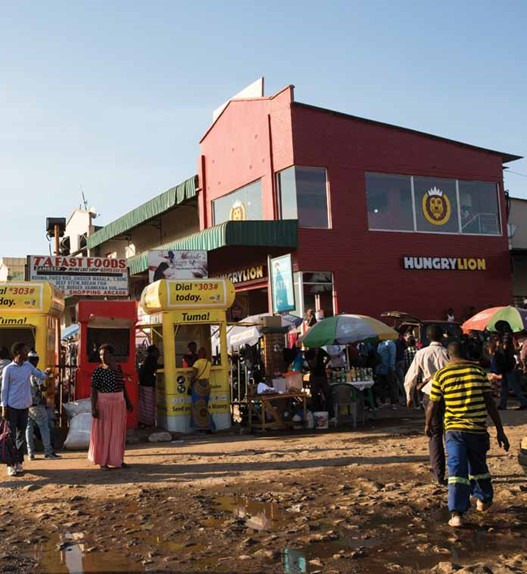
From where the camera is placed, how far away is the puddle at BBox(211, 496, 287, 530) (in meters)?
6.38

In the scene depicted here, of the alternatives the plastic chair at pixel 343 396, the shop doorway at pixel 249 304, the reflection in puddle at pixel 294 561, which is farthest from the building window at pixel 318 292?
the reflection in puddle at pixel 294 561

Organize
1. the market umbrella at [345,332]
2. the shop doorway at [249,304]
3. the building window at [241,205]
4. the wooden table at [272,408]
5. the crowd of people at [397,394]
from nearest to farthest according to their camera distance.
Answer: the crowd of people at [397,394] → the wooden table at [272,408] → the market umbrella at [345,332] → the building window at [241,205] → the shop doorway at [249,304]

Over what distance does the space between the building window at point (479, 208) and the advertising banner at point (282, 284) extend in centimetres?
798

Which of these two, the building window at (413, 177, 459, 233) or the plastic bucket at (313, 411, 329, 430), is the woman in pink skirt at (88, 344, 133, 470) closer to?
the plastic bucket at (313, 411, 329, 430)

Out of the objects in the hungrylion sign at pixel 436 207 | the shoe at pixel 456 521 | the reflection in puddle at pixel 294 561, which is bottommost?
the reflection in puddle at pixel 294 561

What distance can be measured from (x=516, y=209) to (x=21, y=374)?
904 inches

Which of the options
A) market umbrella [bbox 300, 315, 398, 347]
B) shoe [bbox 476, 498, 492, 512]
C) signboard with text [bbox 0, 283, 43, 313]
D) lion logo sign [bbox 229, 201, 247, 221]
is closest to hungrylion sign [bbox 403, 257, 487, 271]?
lion logo sign [bbox 229, 201, 247, 221]

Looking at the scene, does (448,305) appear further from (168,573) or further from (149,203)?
(168,573)

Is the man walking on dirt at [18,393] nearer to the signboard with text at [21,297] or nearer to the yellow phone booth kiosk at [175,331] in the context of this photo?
the signboard with text at [21,297]

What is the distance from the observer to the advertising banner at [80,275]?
2067cm

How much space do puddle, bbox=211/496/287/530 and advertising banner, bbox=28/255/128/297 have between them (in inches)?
571

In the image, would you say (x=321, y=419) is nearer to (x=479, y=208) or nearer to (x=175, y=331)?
(x=175, y=331)

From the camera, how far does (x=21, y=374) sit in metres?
9.73

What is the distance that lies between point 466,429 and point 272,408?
753cm
